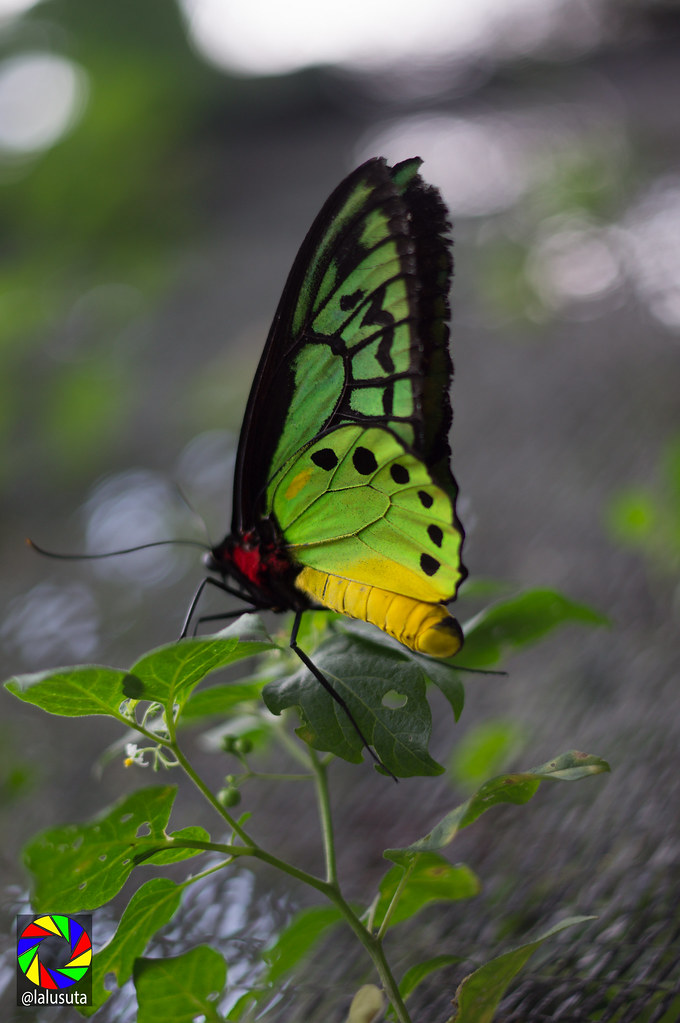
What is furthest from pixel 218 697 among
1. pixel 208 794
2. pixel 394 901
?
pixel 394 901

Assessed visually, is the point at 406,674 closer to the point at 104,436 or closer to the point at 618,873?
the point at 618,873

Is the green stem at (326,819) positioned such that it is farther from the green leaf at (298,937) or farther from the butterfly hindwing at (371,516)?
the butterfly hindwing at (371,516)

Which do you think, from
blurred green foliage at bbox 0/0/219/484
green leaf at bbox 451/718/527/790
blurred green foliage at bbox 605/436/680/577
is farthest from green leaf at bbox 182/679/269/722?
blurred green foliage at bbox 0/0/219/484

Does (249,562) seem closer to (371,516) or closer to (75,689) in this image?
(371,516)

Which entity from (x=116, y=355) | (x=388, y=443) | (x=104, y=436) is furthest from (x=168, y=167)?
(x=388, y=443)

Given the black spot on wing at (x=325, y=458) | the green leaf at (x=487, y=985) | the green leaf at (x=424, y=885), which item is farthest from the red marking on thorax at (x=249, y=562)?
the green leaf at (x=487, y=985)
